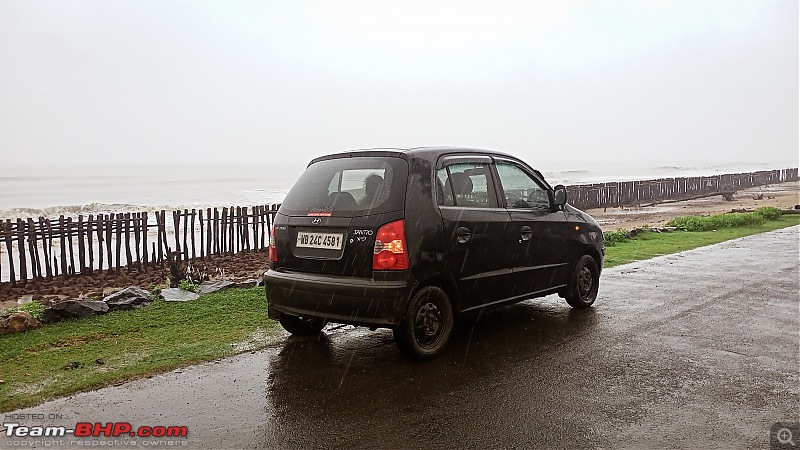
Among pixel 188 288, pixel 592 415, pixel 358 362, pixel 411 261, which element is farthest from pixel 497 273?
pixel 188 288

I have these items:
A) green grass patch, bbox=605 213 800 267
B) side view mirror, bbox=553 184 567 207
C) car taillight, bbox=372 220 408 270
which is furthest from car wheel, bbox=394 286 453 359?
green grass patch, bbox=605 213 800 267

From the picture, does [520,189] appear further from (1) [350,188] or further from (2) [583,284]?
(1) [350,188]

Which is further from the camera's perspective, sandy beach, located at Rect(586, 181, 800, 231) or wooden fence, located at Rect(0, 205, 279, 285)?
sandy beach, located at Rect(586, 181, 800, 231)

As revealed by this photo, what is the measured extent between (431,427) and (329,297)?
62.3 inches

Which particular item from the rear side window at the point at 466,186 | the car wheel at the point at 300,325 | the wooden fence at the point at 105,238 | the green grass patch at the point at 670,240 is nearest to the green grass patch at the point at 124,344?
the car wheel at the point at 300,325

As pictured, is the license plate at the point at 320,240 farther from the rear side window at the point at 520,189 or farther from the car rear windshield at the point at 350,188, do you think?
the rear side window at the point at 520,189

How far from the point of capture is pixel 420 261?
521cm

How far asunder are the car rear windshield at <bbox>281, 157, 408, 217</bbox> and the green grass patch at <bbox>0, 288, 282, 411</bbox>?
141 centimetres

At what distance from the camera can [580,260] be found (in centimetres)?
725

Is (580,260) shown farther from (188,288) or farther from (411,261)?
(188,288)

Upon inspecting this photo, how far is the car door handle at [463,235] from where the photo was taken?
18.2 ft

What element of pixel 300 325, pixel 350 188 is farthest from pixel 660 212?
pixel 350 188

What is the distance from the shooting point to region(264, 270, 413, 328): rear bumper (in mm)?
5059

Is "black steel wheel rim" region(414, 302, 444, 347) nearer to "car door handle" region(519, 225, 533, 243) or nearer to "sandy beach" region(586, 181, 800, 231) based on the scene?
"car door handle" region(519, 225, 533, 243)
